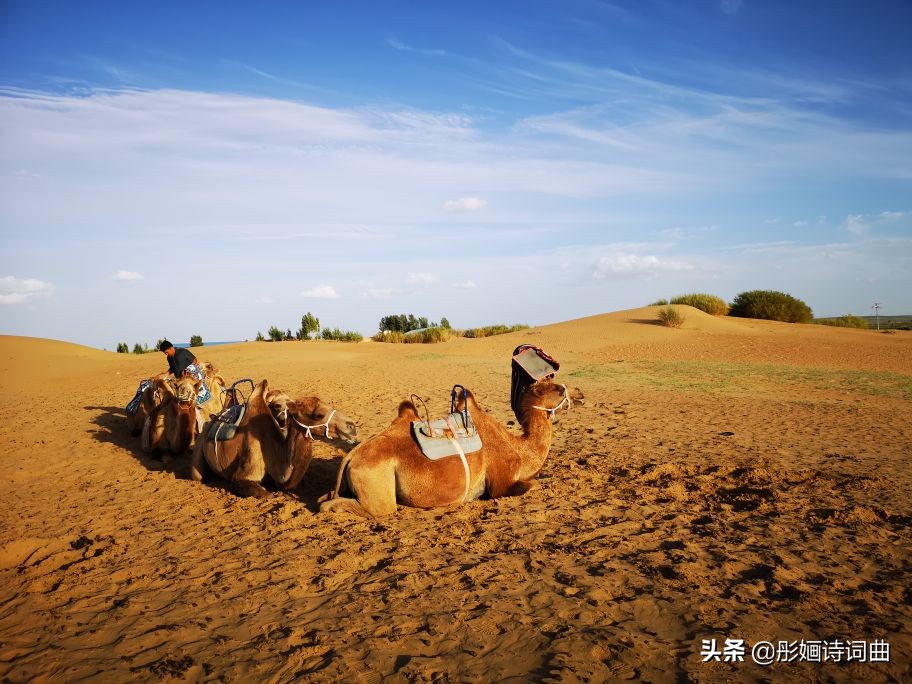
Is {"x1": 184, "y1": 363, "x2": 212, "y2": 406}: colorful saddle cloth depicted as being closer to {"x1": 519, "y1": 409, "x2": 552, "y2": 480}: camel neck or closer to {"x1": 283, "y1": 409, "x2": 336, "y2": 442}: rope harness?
{"x1": 283, "y1": 409, "x2": 336, "y2": 442}: rope harness

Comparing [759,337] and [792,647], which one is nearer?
[792,647]

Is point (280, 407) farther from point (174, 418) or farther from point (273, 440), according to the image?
point (174, 418)

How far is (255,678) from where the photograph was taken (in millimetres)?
3619

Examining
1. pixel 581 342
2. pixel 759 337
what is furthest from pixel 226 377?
pixel 759 337

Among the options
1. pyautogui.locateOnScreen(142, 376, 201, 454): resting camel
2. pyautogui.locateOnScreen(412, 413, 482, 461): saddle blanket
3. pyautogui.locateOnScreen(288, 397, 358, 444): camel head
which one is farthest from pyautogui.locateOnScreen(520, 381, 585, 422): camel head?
pyautogui.locateOnScreen(142, 376, 201, 454): resting camel

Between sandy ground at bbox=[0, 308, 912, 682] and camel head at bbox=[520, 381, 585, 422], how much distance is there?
3.35ft

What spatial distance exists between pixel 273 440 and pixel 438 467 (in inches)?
93.6

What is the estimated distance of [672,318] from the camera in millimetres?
32219

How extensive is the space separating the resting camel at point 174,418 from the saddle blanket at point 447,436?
15.4 ft

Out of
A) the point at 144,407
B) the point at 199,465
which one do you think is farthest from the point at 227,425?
the point at 144,407

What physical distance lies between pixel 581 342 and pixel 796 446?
64.2 feet

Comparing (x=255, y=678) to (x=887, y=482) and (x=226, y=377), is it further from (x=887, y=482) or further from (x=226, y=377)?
(x=226, y=377)

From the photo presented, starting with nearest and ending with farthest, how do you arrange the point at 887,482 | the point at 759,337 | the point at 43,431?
the point at 887,482
the point at 43,431
the point at 759,337

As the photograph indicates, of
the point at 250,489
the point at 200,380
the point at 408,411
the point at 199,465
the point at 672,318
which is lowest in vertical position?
the point at 250,489
